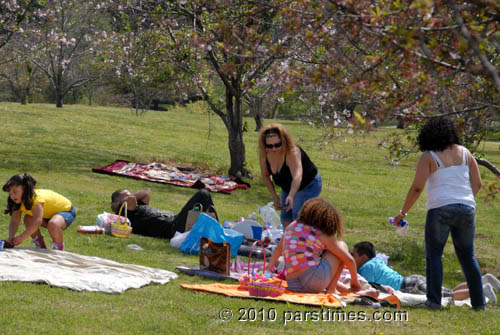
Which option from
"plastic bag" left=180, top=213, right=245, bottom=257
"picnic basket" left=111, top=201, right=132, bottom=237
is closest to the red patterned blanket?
"picnic basket" left=111, top=201, right=132, bottom=237

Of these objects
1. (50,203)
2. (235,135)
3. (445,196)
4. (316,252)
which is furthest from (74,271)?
(235,135)

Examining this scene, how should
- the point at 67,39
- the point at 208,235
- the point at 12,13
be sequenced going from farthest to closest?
the point at 67,39 < the point at 12,13 < the point at 208,235

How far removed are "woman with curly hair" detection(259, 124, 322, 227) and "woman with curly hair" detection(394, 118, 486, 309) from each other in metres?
1.46

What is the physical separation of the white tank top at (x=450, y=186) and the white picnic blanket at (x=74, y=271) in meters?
2.84

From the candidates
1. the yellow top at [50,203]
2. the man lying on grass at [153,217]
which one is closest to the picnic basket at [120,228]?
the man lying on grass at [153,217]

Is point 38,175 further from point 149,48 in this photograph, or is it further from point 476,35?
point 476,35

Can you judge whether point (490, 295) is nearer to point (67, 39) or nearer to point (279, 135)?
point (279, 135)

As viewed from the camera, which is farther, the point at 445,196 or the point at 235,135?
the point at 235,135

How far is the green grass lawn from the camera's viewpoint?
215 inches

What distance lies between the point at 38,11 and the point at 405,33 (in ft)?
56.1

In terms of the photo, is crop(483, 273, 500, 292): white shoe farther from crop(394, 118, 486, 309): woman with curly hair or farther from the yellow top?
the yellow top

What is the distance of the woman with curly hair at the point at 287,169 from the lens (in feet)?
24.3

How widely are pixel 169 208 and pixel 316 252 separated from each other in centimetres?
730

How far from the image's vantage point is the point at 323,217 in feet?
21.4
